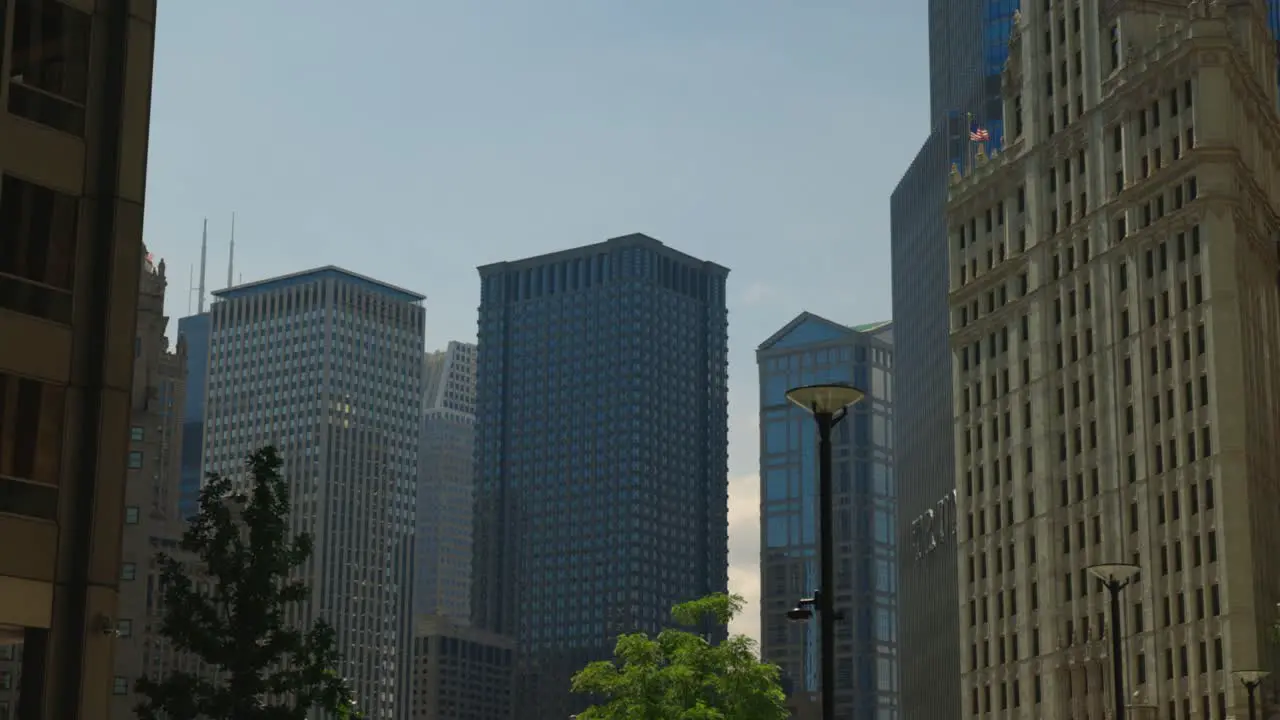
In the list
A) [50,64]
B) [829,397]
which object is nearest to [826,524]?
[829,397]

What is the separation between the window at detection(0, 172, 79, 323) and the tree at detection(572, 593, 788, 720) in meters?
38.8

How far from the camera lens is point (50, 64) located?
39.4 metres

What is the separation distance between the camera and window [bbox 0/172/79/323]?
123ft

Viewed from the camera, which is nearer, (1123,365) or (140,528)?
(1123,365)

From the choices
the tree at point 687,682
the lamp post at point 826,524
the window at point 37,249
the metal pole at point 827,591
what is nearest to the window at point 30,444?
the window at point 37,249

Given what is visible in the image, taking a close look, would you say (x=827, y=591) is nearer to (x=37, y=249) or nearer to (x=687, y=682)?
(x=37, y=249)

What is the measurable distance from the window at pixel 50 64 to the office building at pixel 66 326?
3 centimetres

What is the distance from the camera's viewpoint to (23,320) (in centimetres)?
3741

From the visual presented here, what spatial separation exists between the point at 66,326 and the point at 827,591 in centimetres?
1652

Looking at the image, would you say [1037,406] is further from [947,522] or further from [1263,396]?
[947,522]

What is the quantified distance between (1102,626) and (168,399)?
10319 cm

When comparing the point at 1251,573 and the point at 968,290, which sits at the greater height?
the point at 968,290

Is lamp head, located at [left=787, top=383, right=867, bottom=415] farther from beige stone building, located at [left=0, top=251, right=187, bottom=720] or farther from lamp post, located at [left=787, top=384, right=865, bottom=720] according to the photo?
beige stone building, located at [left=0, top=251, right=187, bottom=720]

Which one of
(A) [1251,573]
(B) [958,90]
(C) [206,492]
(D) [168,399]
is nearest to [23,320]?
(C) [206,492]
